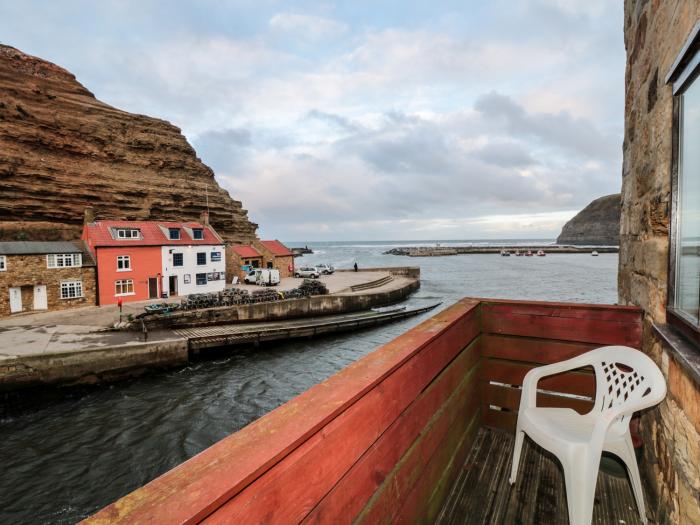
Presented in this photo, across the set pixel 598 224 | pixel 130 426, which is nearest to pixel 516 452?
pixel 130 426

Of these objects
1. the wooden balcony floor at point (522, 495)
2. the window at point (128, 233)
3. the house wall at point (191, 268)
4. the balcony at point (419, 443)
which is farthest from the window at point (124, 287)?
the wooden balcony floor at point (522, 495)

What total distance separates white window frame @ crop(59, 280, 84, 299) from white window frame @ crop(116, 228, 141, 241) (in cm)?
380

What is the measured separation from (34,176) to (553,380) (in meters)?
45.4

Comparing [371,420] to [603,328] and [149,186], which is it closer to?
[603,328]

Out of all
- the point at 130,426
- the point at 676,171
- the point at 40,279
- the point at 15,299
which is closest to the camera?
the point at 676,171

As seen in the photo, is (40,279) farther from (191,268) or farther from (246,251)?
(246,251)

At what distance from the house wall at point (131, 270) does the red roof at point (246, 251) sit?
31.9 feet

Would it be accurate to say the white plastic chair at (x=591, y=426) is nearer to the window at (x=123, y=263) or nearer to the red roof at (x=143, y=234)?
the window at (x=123, y=263)

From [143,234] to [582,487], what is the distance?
26.1 metres

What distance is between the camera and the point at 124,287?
21.4m

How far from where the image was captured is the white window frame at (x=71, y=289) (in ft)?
63.0

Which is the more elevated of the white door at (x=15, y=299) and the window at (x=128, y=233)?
the window at (x=128, y=233)

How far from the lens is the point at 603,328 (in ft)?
10.0

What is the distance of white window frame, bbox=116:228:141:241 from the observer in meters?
22.3
